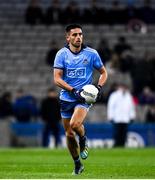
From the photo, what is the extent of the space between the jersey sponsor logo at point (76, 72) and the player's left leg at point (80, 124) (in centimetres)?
57

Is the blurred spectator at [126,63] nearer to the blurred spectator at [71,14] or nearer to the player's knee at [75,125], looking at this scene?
the blurred spectator at [71,14]

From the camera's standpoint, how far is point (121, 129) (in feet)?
104

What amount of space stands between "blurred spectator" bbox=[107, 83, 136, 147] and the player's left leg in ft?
49.2

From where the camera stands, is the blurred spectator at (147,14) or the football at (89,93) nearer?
the football at (89,93)

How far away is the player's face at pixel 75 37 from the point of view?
16.6m

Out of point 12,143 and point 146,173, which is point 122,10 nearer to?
point 12,143

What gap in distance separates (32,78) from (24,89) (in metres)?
1.13

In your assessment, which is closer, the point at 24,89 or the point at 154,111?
the point at 154,111

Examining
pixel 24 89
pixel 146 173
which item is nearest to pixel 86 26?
pixel 24 89

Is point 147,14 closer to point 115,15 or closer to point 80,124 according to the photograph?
point 115,15

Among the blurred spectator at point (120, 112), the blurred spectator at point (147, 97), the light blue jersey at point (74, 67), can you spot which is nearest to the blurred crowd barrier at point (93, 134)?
the blurred spectator at point (120, 112)

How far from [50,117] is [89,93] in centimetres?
1601

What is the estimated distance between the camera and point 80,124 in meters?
16.2

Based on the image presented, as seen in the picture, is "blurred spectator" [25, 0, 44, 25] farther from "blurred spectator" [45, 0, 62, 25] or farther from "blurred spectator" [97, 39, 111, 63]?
"blurred spectator" [97, 39, 111, 63]
